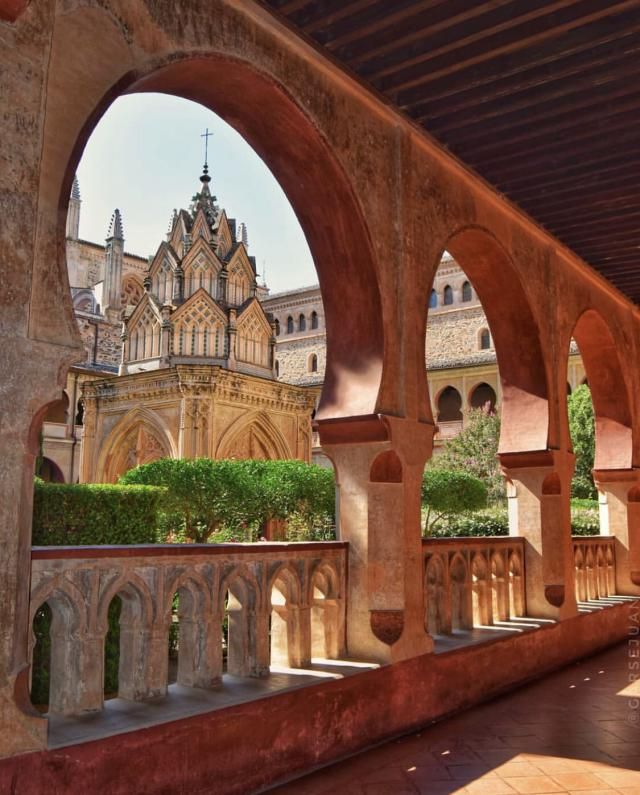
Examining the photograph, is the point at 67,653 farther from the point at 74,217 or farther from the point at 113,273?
the point at 74,217

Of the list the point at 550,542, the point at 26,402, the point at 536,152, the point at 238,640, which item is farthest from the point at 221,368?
the point at 26,402

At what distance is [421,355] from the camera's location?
5.54 meters

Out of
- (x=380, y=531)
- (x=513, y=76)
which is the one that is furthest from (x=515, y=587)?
(x=513, y=76)

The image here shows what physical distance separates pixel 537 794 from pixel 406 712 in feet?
4.21

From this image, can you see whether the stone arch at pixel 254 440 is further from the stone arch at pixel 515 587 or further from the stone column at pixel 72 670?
the stone column at pixel 72 670

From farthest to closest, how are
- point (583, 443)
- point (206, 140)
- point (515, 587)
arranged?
point (583, 443) → point (206, 140) → point (515, 587)

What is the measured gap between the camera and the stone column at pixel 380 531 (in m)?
5.03

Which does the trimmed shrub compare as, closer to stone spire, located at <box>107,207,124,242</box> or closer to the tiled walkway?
the tiled walkway

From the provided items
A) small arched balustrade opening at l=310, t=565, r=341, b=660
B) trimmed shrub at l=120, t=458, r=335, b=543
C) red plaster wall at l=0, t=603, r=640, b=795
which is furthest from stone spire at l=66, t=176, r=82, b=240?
small arched balustrade opening at l=310, t=565, r=341, b=660

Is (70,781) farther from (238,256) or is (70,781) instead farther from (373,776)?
(238,256)

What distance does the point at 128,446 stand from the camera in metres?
19.5

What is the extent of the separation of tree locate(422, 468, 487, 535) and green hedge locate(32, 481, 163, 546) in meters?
8.26

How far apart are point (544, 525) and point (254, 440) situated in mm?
12213

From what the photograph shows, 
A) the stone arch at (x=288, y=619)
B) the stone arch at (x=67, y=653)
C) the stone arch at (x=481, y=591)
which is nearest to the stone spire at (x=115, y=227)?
the stone arch at (x=481, y=591)
